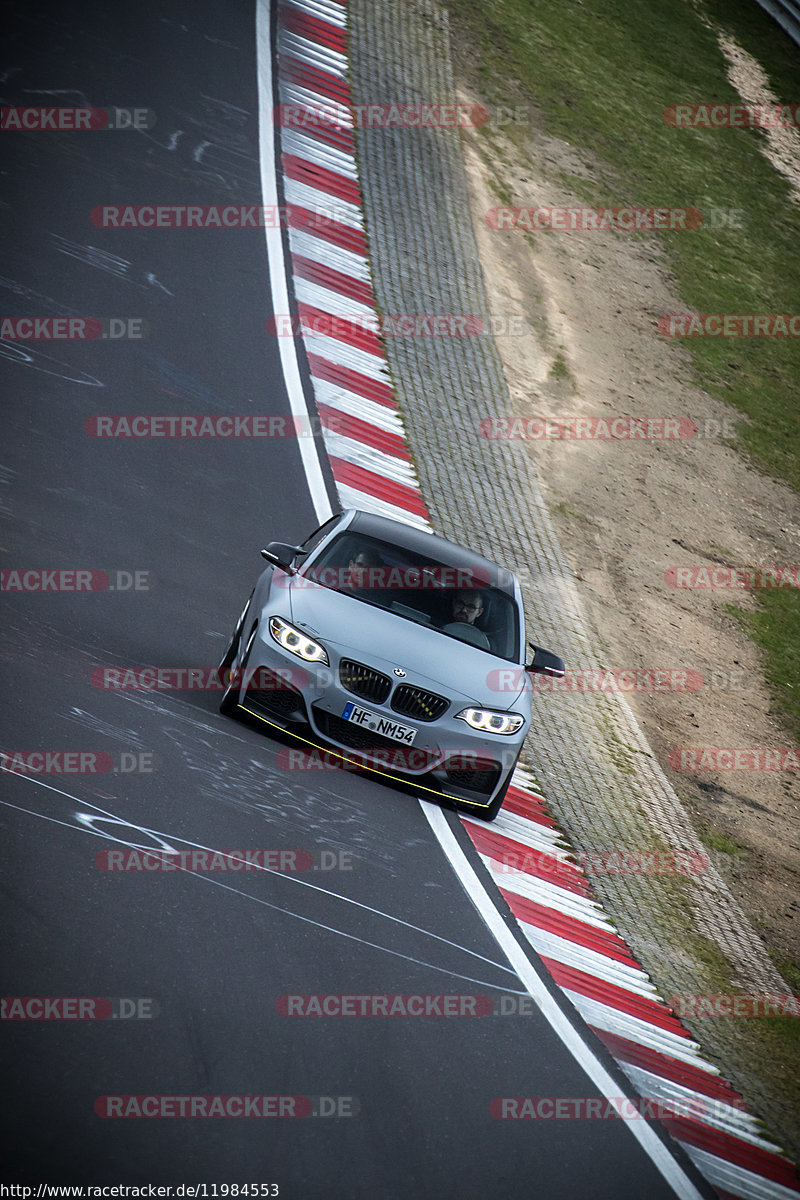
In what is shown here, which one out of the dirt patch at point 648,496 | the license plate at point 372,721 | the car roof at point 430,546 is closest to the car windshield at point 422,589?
the car roof at point 430,546

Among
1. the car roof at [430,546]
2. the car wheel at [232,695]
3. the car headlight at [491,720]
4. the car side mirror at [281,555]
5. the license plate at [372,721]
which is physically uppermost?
the car roof at [430,546]

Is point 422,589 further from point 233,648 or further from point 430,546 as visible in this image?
point 233,648

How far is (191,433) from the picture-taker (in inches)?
594

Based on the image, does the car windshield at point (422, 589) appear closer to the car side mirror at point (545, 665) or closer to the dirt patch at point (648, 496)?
the car side mirror at point (545, 665)

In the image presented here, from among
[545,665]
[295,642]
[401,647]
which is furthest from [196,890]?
[545,665]

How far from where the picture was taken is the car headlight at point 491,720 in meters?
10.0

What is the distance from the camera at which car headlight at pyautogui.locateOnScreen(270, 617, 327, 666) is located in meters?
9.91

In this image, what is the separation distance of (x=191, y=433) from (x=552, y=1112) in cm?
923

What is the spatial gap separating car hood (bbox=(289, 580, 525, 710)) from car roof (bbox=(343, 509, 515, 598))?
3.04 feet

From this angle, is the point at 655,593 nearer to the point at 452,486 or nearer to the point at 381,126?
the point at 452,486

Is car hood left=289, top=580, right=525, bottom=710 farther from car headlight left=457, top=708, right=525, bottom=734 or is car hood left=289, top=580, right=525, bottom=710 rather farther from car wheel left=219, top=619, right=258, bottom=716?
car wheel left=219, top=619, right=258, bottom=716

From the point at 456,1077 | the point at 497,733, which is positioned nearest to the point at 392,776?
the point at 497,733

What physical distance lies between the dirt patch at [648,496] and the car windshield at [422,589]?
3.06 m

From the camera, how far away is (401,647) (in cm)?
1007
